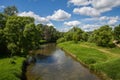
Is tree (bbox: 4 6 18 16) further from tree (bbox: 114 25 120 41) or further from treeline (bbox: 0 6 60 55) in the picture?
tree (bbox: 114 25 120 41)

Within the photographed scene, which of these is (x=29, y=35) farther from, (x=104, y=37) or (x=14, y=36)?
(x=104, y=37)

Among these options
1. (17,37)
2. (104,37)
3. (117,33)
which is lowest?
(104,37)

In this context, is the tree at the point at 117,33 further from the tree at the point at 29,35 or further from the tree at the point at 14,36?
the tree at the point at 14,36

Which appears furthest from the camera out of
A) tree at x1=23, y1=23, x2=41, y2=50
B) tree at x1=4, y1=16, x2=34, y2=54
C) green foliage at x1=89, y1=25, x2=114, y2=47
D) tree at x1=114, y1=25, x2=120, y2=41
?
tree at x1=114, y1=25, x2=120, y2=41

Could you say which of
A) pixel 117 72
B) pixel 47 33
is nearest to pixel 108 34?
pixel 117 72

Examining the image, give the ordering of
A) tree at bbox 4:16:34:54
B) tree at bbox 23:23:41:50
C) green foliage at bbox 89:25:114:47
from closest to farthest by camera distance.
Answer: tree at bbox 4:16:34:54, tree at bbox 23:23:41:50, green foliage at bbox 89:25:114:47

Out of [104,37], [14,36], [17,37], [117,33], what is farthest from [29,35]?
[117,33]

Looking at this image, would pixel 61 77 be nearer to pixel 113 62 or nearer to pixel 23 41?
pixel 113 62

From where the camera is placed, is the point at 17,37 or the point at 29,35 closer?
the point at 17,37

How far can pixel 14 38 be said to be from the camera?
2124 inches

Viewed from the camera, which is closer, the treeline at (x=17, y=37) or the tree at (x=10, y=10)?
the treeline at (x=17, y=37)

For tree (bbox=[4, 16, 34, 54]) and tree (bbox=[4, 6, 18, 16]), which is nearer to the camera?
tree (bbox=[4, 16, 34, 54])

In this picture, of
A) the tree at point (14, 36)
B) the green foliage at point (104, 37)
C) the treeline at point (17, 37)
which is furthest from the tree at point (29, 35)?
the green foliage at point (104, 37)

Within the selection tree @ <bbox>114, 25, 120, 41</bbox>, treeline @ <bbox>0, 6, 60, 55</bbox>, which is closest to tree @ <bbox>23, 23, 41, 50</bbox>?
treeline @ <bbox>0, 6, 60, 55</bbox>
